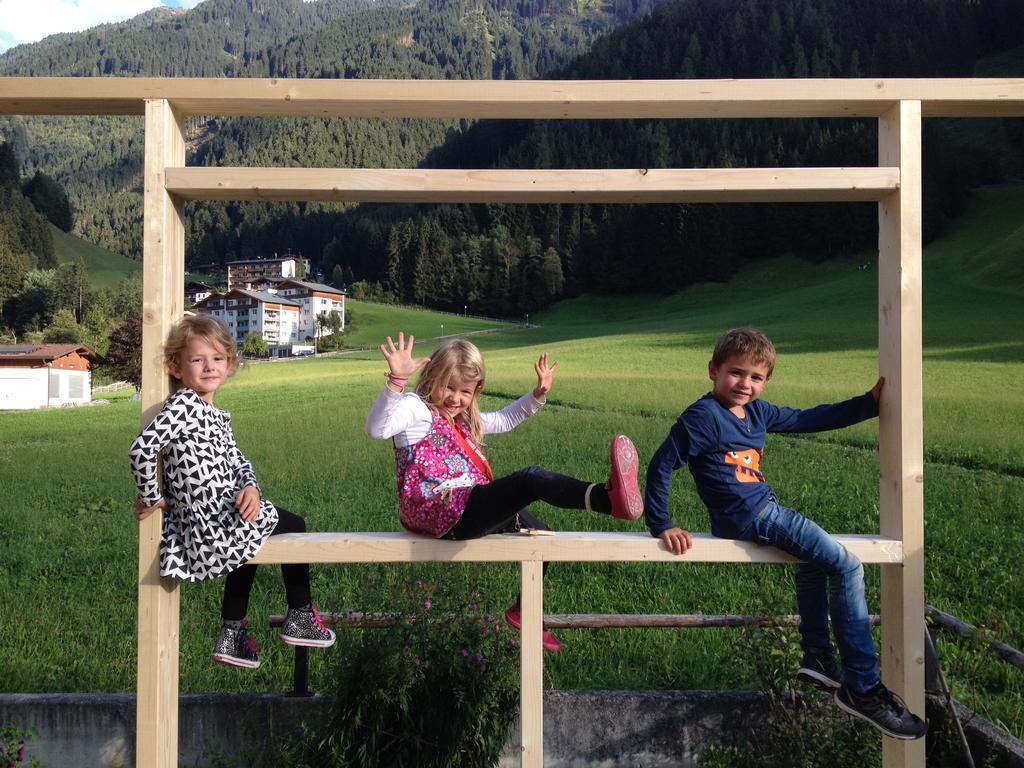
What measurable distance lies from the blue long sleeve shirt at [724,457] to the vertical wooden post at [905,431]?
0.15m

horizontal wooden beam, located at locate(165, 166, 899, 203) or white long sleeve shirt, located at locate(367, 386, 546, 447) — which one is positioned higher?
horizontal wooden beam, located at locate(165, 166, 899, 203)

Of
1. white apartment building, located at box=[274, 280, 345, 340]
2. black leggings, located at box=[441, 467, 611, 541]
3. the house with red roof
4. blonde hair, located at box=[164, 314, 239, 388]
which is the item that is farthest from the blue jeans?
the house with red roof

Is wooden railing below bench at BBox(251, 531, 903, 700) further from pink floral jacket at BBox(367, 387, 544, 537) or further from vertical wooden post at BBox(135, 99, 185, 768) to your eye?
vertical wooden post at BBox(135, 99, 185, 768)

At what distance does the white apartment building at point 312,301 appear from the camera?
911 cm

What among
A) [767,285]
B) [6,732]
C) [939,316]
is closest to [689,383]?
[6,732]

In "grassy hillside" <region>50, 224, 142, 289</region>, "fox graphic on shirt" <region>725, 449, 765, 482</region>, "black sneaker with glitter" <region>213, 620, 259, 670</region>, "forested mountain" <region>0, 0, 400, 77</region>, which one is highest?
"forested mountain" <region>0, 0, 400, 77</region>

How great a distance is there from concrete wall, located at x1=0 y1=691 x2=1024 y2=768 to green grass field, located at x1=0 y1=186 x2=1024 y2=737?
361mm

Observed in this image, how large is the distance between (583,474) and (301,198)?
5421 millimetres

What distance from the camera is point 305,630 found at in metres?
2.87

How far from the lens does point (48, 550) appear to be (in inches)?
261

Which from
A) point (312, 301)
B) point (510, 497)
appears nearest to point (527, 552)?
point (510, 497)

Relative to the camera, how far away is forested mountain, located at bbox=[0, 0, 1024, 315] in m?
15.9

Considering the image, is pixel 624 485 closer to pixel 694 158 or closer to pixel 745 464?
pixel 745 464

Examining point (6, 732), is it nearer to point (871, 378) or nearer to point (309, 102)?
point (309, 102)
